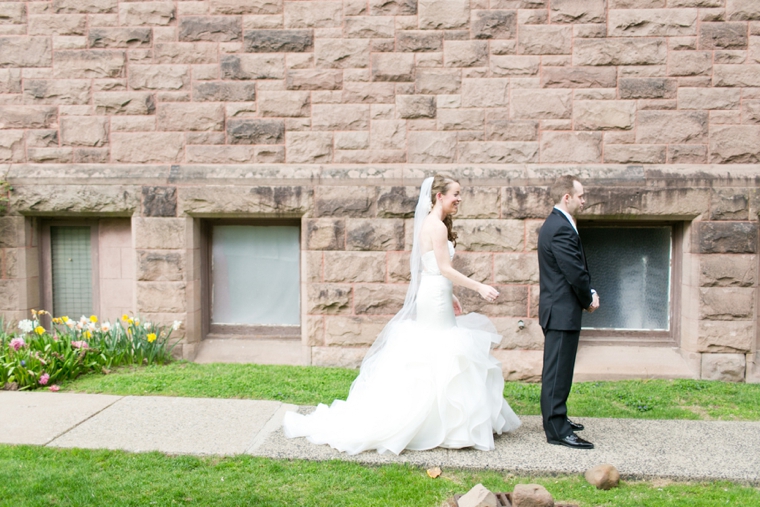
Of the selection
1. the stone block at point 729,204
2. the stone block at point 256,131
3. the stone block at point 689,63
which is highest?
the stone block at point 689,63

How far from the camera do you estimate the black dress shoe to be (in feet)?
15.1

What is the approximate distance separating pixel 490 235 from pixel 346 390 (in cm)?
223

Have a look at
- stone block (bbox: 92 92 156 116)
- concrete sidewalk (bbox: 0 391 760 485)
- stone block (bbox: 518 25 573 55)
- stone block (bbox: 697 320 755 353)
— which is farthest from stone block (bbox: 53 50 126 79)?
stone block (bbox: 697 320 755 353)

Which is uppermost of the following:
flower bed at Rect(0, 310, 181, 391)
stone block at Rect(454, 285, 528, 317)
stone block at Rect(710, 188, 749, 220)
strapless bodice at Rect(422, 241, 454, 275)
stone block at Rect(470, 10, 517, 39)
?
stone block at Rect(470, 10, 517, 39)

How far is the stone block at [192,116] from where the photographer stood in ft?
22.9

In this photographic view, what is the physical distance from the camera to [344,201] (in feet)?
22.5

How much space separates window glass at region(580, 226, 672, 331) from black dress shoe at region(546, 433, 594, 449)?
2.74 meters

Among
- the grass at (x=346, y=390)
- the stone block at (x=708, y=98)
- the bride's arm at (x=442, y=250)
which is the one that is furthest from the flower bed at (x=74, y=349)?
the stone block at (x=708, y=98)

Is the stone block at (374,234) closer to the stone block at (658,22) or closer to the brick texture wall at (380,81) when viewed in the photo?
the brick texture wall at (380,81)

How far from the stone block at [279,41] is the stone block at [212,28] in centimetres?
15

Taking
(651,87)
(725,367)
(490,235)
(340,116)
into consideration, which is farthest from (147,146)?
(725,367)

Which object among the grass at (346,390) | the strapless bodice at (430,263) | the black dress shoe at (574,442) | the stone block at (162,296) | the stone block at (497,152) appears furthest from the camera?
the stone block at (162,296)

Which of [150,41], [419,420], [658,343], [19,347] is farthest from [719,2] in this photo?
[19,347]

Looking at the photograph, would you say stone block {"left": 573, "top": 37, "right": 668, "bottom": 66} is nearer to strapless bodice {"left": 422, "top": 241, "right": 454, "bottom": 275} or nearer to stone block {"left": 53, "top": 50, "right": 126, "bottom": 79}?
strapless bodice {"left": 422, "top": 241, "right": 454, "bottom": 275}
